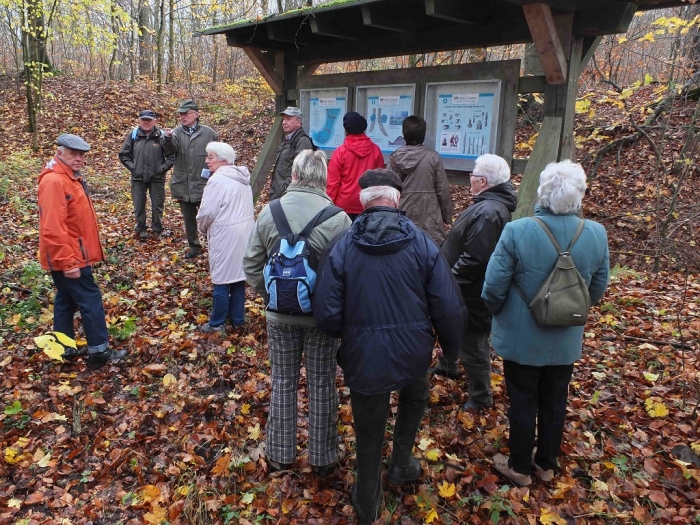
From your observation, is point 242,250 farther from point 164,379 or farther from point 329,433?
point 329,433

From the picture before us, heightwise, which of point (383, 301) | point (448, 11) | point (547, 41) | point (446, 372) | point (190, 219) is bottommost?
point (446, 372)

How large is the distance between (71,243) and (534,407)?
4104 mm

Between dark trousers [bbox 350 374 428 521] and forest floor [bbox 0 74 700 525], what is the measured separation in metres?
0.22

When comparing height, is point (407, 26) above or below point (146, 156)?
above

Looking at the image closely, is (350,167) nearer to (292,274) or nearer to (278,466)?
(292,274)

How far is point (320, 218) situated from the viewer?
10.7ft

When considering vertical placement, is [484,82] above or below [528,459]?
above

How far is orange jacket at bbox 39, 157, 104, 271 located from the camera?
4531 millimetres

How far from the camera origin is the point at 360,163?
5566 millimetres

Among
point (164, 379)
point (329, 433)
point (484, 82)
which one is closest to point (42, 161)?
point (164, 379)

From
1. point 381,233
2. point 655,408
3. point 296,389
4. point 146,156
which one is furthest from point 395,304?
point 146,156

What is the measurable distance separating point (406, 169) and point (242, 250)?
1850mm

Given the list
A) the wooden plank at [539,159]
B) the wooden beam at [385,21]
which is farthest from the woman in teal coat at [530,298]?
the wooden beam at [385,21]

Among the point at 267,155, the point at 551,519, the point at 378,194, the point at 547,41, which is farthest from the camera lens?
the point at 267,155
